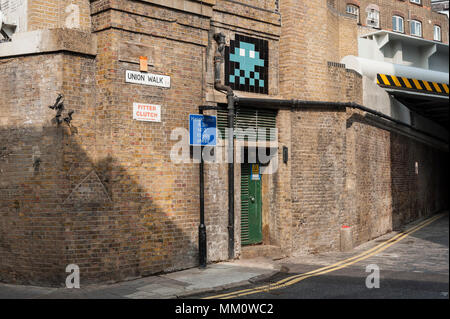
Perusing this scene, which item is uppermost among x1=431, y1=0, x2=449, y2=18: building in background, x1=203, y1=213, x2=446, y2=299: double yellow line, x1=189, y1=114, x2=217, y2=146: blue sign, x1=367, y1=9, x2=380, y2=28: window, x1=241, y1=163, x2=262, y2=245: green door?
x1=431, y1=0, x2=449, y2=18: building in background

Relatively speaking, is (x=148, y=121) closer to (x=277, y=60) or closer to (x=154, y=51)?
(x=154, y=51)

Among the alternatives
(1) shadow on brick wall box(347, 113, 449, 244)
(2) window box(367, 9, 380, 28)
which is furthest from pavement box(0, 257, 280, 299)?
(2) window box(367, 9, 380, 28)

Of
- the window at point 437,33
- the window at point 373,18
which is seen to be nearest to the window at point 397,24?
the window at point 373,18

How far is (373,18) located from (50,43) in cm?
3615

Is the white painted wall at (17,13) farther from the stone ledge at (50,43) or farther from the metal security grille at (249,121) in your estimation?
the metal security grille at (249,121)

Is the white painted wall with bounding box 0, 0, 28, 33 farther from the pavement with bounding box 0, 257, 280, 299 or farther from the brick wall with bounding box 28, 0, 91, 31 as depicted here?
the pavement with bounding box 0, 257, 280, 299

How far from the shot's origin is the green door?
13188mm

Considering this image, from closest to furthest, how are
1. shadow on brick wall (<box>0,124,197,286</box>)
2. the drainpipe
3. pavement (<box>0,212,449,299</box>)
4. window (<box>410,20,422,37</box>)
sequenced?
pavement (<box>0,212,449,299</box>) < shadow on brick wall (<box>0,124,197,286</box>) < the drainpipe < window (<box>410,20,422,37</box>)

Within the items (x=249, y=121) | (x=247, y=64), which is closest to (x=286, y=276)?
(x=249, y=121)

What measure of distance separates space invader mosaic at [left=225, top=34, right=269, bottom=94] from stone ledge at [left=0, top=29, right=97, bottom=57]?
3.84 meters

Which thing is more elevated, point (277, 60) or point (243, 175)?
point (277, 60)

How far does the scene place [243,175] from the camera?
1324 cm

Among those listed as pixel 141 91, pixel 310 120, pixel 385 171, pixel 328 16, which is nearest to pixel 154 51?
pixel 141 91
